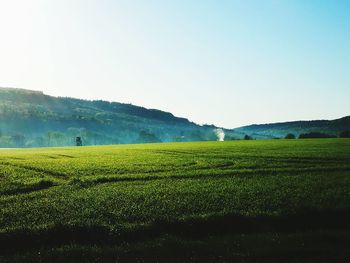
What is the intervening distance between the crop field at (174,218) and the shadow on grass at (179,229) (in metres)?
0.05

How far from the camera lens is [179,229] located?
69.0ft

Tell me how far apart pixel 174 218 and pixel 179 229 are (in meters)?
0.96

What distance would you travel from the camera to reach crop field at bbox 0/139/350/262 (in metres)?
17.7

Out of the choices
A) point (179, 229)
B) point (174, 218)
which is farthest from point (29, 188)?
point (179, 229)

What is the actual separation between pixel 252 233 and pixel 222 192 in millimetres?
7717

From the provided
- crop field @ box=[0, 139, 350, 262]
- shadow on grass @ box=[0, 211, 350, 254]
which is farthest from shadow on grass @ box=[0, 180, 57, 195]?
shadow on grass @ box=[0, 211, 350, 254]

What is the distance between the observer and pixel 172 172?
38.8m

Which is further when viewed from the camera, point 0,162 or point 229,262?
point 0,162

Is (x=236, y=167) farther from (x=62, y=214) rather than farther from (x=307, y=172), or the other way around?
(x=62, y=214)

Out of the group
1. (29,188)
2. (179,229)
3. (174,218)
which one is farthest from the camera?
(29,188)

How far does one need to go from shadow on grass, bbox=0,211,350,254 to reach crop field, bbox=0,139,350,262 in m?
0.05

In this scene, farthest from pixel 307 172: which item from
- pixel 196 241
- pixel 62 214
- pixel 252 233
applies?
pixel 62 214

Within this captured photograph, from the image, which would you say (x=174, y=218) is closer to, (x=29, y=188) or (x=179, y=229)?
(x=179, y=229)

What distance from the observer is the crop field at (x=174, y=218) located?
1772 cm
